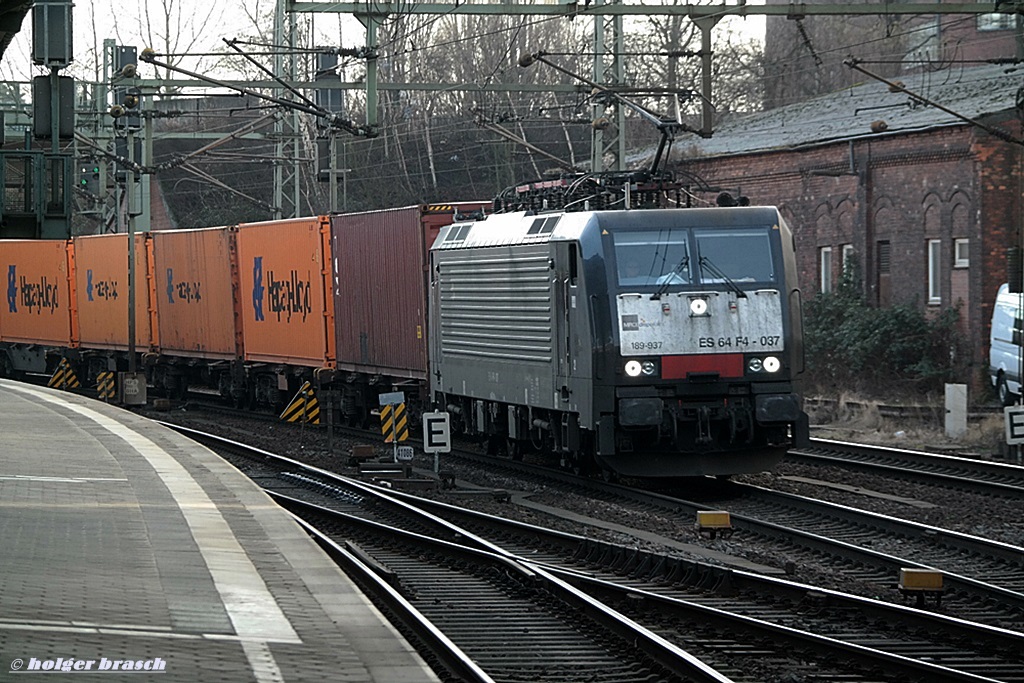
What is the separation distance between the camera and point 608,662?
933 cm

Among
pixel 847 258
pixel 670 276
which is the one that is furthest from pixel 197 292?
pixel 670 276

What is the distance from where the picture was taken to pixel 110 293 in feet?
123

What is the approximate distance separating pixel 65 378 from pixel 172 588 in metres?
34.4

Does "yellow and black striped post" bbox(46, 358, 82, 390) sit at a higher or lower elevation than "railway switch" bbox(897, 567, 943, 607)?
higher

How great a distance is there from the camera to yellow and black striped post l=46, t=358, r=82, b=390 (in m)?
41.6

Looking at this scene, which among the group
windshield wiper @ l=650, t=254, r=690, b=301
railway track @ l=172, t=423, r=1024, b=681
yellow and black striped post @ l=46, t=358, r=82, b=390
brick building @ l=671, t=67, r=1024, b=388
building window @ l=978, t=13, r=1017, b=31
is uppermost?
building window @ l=978, t=13, r=1017, b=31

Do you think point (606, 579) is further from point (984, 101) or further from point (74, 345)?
point (74, 345)

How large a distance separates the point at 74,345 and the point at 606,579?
30.4m

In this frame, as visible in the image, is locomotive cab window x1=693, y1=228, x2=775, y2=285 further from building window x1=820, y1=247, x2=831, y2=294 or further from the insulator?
building window x1=820, y1=247, x2=831, y2=294

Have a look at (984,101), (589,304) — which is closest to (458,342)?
(589,304)

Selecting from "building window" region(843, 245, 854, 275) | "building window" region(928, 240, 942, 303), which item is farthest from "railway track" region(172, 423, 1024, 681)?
"building window" region(843, 245, 854, 275)

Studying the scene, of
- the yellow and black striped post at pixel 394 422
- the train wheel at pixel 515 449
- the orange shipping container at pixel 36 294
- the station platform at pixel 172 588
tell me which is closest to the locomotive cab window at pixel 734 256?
the train wheel at pixel 515 449

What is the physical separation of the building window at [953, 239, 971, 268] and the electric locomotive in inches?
634

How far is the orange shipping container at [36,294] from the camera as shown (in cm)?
4088
